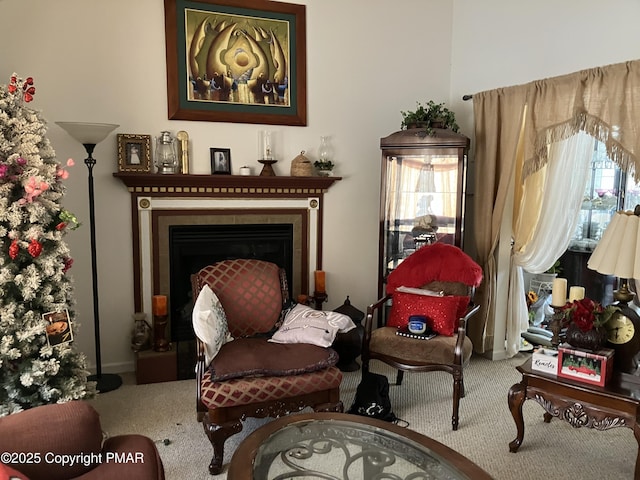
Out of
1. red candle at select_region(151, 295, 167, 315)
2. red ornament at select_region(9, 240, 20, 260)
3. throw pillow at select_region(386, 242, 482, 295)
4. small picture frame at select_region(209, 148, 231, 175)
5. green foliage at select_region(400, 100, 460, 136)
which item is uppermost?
green foliage at select_region(400, 100, 460, 136)

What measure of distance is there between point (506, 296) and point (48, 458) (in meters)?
3.44

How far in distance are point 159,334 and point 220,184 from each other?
3.89 feet

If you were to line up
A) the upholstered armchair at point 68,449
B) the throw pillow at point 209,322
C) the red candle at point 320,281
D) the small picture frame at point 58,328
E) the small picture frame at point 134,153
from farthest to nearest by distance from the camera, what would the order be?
1. the red candle at point 320,281
2. the small picture frame at point 134,153
3. the throw pillow at point 209,322
4. the small picture frame at point 58,328
5. the upholstered armchair at point 68,449

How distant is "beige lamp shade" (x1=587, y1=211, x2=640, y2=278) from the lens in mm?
2311

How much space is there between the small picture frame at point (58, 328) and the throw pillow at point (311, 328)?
110 centimetres

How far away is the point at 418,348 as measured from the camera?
9.97ft

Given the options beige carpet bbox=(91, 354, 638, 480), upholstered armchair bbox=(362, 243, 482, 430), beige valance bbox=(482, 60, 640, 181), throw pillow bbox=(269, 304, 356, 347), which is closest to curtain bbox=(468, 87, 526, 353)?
beige valance bbox=(482, 60, 640, 181)

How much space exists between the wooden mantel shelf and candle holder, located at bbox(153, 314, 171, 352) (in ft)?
2.99

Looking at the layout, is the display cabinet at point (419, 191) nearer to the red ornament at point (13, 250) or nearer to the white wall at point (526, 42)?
the white wall at point (526, 42)

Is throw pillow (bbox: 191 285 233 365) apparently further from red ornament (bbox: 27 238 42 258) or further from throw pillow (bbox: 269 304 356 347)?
red ornament (bbox: 27 238 42 258)

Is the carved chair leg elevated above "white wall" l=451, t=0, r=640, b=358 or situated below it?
below

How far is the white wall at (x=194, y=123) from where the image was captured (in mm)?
3346

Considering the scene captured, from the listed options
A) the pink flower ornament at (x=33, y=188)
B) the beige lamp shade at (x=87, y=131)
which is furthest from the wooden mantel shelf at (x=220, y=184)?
the pink flower ornament at (x=33, y=188)

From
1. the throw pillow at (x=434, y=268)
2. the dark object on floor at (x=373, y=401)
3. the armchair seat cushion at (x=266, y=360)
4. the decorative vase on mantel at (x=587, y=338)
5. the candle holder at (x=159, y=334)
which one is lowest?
the dark object on floor at (x=373, y=401)
